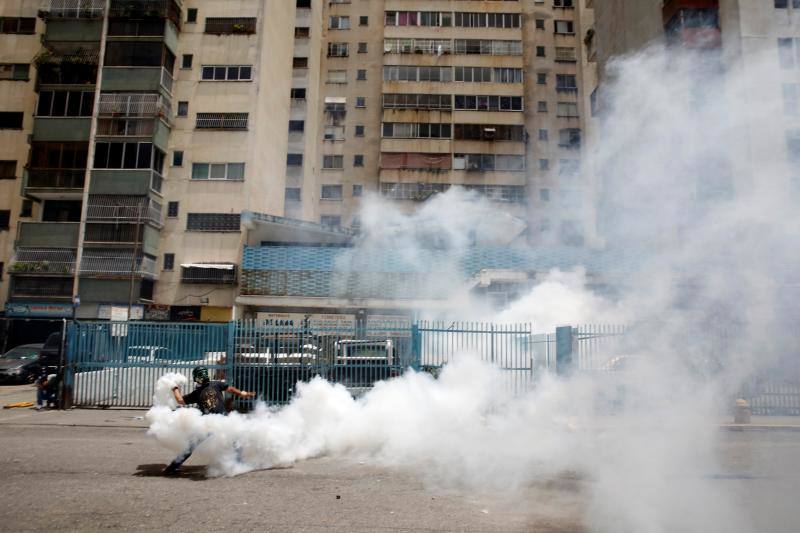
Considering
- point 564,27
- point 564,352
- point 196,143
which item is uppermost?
point 564,27

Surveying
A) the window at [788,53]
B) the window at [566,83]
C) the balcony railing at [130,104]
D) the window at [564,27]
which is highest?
the window at [564,27]

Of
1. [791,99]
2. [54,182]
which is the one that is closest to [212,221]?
[54,182]

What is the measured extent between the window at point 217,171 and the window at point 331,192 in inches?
440

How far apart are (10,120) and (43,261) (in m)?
8.93

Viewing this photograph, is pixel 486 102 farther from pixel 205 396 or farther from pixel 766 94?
pixel 205 396

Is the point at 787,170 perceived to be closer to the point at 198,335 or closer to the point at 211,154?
the point at 198,335

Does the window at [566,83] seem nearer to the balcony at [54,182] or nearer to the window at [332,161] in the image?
the window at [332,161]

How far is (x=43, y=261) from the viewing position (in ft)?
93.0

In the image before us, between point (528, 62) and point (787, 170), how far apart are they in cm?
3768

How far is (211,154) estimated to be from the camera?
30656 millimetres

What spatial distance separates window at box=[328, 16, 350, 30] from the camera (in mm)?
43375

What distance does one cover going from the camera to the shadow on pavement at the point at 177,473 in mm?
6617

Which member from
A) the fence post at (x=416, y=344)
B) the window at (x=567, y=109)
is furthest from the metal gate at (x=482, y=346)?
the window at (x=567, y=109)

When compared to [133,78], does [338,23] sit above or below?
above
